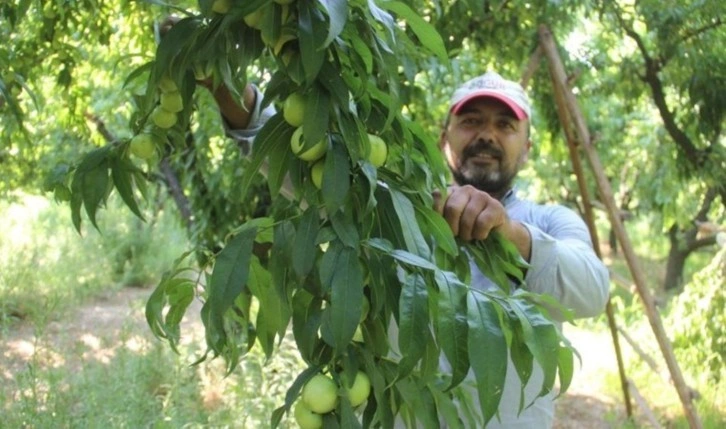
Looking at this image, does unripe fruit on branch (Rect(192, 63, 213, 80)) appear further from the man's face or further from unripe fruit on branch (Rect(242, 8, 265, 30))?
the man's face

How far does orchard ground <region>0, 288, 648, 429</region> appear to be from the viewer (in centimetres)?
363

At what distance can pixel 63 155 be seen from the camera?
197 inches

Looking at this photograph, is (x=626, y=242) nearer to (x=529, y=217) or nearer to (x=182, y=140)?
(x=529, y=217)

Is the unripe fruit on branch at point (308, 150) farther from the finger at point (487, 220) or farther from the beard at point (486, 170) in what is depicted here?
the beard at point (486, 170)

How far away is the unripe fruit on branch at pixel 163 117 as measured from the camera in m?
1.05

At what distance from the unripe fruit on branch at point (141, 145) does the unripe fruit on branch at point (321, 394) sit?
423 millimetres

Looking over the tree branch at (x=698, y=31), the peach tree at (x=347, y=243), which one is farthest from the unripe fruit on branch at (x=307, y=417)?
the tree branch at (x=698, y=31)

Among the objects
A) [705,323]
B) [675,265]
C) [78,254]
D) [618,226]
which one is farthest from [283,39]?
[675,265]

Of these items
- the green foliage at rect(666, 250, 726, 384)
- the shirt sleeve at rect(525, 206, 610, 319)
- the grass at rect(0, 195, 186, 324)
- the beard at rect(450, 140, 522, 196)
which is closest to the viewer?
the shirt sleeve at rect(525, 206, 610, 319)

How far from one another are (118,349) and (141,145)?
290cm

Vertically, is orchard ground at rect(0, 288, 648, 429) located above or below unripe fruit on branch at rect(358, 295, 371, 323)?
below

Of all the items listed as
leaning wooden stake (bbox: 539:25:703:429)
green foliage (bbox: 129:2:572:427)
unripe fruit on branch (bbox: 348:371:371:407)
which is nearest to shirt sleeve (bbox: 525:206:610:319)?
green foliage (bbox: 129:2:572:427)

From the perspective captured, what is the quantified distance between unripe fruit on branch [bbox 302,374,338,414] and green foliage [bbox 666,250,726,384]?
363 centimetres

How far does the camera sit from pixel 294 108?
2.85 feet
